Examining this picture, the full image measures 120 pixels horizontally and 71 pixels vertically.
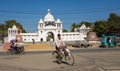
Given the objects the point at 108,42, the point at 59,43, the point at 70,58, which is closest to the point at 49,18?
the point at 108,42

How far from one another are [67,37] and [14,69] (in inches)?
4515

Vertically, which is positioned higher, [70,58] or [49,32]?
[49,32]

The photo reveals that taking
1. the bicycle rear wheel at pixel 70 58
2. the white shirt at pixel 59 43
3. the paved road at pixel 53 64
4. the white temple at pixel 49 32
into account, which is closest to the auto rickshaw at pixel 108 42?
the paved road at pixel 53 64

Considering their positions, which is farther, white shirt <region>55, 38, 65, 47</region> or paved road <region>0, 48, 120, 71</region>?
white shirt <region>55, 38, 65, 47</region>

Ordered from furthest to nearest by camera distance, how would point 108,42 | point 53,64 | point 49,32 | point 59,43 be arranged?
point 49,32, point 108,42, point 53,64, point 59,43

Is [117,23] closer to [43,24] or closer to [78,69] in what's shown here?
[43,24]

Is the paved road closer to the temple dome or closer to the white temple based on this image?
the white temple

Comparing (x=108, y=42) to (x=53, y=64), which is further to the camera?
(x=108, y=42)

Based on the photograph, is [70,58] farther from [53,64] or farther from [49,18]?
[49,18]

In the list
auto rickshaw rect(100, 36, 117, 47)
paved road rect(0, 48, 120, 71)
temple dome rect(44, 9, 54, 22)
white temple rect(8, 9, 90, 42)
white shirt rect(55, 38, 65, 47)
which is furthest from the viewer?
temple dome rect(44, 9, 54, 22)

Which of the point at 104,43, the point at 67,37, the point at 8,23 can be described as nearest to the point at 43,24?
the point at 67,37

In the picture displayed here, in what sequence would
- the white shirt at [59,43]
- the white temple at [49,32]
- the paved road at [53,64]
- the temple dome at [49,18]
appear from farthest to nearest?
the temple dome at [49,18] < the white temple at [49,32] < the white shirt at [59,43] < the paved road at [53,64]

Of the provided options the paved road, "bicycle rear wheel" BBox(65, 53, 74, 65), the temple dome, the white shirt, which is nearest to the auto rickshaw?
the paved road

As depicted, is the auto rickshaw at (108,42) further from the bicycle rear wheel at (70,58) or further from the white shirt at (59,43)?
the white shirt at (59,43)
